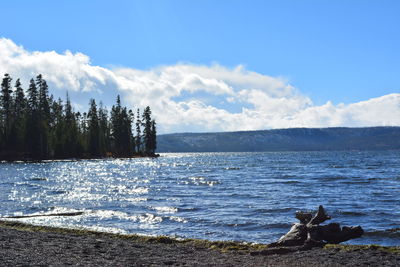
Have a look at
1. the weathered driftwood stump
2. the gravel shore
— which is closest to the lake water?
the weathered driftwood stump

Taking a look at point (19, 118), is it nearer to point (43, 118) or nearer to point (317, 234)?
point (43, 118)

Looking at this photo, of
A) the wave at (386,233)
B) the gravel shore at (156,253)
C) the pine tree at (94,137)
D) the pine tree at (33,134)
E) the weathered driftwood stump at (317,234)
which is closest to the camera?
the gravel shore at (156,253)

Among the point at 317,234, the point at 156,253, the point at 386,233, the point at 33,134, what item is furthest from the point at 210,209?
the point at 33,134

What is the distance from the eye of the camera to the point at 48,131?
115 m

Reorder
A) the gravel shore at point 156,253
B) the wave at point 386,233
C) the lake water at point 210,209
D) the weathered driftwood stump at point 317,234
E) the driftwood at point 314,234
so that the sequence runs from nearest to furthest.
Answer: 1. the gravel shore at point 156,253
2. the driftwood at point 314,234
3. the weathered driftwood stump at point 317,234
4. the wave at point 386,233
5. the lake water at point 210,209

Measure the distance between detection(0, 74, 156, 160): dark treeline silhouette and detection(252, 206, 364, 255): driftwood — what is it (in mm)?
99362

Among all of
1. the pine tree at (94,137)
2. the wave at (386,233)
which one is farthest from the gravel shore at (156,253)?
the pine tree at (94,137)

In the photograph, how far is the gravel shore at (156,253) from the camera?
43.6 ft

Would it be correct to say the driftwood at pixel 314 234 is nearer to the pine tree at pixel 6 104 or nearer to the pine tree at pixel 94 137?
the pine tree at pixel 6 104

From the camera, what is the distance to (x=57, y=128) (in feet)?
383

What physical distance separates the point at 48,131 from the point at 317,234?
109 m

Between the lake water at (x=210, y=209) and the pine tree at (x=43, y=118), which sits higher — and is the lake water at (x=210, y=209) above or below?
below

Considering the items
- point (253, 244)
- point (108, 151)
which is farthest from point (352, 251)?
point (108, 151)

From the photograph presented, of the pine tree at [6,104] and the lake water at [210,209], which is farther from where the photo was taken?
the pine tree at [6,104]
